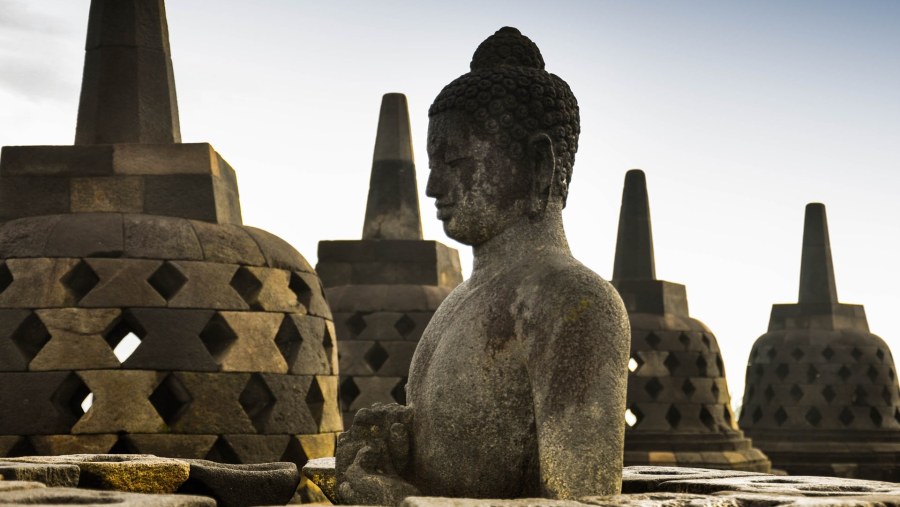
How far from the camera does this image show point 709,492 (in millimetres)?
5008

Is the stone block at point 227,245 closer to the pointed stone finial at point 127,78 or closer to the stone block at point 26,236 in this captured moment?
the stone block at point 26,236

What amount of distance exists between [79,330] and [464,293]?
339 centimetres

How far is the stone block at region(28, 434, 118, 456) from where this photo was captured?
278 inches

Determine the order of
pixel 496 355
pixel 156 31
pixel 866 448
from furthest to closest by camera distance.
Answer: pixel 866 448
pixel 156 31
pixel 496 355

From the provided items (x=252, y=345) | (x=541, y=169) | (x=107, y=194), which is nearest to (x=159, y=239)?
(x=107, y=194)

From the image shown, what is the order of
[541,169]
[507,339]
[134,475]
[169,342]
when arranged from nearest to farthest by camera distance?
[507,339], [541,169], [134,475], [169,342]

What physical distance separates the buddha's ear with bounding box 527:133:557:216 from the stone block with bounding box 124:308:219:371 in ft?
11.2

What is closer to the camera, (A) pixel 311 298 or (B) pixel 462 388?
(B) pixel 462 388

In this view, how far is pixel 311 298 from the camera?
328 inches

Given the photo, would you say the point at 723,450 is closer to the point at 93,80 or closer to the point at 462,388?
the point at 93,80

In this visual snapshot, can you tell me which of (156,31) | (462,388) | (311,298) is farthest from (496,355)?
(156,31)

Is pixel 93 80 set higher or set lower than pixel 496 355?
higher

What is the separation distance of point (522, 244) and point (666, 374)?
12.6 m

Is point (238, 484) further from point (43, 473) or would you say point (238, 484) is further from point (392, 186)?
point (392, 186)
